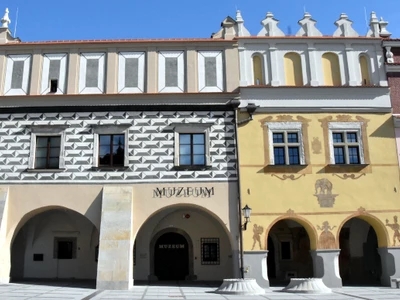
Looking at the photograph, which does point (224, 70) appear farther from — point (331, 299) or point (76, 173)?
point (331, 299)

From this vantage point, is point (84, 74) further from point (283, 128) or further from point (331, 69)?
point (331, 69)

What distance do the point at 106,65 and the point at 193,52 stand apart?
353 cm

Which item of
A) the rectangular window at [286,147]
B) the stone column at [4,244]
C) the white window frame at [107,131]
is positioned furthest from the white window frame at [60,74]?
the rectangular window at [286,147]

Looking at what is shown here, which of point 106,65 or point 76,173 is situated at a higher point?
point 106,65

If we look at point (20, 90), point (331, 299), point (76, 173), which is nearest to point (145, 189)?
point (76, 173)

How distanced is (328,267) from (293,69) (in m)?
7.84

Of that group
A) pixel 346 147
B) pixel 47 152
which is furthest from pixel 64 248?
pixel 346 147


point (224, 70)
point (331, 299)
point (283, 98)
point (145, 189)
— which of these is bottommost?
point (331, 299)

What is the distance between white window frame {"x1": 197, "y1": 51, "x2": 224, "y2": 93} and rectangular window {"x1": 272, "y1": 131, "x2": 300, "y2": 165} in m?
2.90

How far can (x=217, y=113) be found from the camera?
17469mm

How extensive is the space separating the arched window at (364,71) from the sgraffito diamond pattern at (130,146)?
571 centimetres

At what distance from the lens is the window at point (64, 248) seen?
19578 mm

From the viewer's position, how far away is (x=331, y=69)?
18.2m

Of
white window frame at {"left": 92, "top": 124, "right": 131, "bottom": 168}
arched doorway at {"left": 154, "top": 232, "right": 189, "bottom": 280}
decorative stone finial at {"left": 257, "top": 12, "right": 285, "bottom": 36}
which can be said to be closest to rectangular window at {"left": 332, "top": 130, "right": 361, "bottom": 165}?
decorative stone finial at {"left": 257, "top": 12, "right": 285, "bottom": 36}
